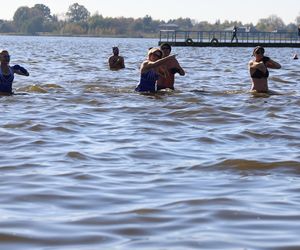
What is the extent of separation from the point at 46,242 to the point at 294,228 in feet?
5.81

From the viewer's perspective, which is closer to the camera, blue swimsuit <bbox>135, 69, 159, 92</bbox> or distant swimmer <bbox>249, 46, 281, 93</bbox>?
distant swimmer <bbox>249, 46, 281, 93</bbox>

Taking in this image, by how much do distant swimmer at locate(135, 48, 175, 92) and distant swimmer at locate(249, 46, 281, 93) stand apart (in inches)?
63.3

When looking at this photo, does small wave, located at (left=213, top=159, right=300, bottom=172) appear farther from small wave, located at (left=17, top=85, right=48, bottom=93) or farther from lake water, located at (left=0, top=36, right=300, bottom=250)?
small wave, located at (left=17, top=85, right=48, bottom=93)

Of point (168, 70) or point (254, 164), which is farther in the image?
point (168, 70)

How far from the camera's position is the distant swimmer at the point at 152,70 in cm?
1602

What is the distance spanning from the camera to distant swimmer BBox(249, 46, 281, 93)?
54.3 feet

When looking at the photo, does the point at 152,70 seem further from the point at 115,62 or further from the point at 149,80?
the point at 115,62

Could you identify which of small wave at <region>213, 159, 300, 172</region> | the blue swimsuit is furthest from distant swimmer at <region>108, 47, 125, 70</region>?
small wave at <region>213, 159, 300, 172</region>

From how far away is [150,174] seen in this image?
8281mm

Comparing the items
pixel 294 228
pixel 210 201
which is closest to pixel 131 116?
pixel 210 201

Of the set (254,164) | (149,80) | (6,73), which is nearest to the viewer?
(254,164)

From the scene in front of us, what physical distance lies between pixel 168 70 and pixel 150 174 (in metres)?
8.99

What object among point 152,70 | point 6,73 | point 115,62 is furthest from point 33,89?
point 115,62

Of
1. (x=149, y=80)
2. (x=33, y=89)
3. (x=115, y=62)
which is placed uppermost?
(x=149, y=80)
